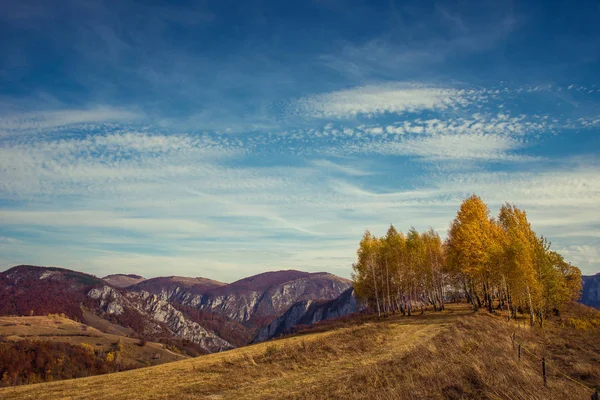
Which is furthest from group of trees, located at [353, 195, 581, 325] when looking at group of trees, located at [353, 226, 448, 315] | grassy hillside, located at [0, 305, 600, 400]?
grassy hillside, located at [0, 305, 600, 400]

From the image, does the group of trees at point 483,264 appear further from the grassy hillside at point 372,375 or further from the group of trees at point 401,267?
the grassy hillside at point 372,375

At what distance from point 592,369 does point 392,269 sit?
40.9 metres

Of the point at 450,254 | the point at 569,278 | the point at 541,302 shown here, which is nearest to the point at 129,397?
the point at 450,254

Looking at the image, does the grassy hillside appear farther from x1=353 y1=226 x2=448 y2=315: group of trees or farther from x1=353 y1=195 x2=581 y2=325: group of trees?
x1=353 y1=226 x2=448 y2=315: group of trees

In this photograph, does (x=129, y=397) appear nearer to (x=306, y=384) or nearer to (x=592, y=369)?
(x=306, y=384)

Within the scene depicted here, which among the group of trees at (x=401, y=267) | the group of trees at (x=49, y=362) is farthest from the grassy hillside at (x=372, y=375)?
the group of trees at (x=49, y=362)

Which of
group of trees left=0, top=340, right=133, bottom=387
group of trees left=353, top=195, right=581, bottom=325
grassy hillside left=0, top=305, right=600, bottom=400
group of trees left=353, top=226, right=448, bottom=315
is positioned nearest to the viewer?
grassy hillside left=0, top=305, right=600, bottom=400

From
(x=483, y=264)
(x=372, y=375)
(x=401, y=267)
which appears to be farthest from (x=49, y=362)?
(x=372, y=375)

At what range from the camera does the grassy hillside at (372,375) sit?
14720 mm

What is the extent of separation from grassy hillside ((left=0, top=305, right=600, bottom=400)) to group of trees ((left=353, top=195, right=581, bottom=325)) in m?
12.5

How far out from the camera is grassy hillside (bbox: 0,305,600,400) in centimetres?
1472

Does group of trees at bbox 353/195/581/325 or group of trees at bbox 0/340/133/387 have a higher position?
group of trees at bbox 353/195/581/325

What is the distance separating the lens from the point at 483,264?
4531 cm

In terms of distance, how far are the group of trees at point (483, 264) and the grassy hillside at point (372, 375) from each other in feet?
41.1
